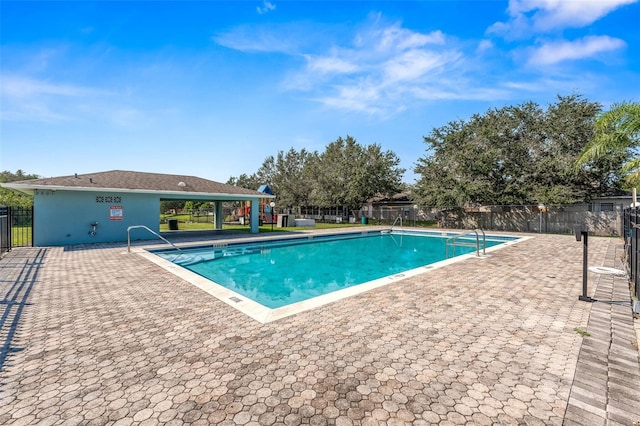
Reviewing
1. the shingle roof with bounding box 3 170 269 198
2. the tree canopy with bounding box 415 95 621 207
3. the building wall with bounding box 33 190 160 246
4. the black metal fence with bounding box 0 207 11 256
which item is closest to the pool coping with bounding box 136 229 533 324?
the black metal fence with bounding box 0 207 11 256

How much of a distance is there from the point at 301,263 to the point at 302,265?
35cm

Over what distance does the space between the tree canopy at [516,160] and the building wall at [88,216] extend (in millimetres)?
19400

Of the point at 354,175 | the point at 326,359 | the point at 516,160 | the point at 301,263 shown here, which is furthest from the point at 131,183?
the point at 516,160

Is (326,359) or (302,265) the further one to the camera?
(302,265)

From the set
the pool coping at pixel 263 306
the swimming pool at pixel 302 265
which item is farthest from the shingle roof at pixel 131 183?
the pool coping at pixel 263 306

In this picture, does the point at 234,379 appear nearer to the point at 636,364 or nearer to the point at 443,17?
the point at 636,364

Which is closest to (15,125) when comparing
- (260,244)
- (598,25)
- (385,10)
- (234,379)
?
(260,244)

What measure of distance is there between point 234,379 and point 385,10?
1169 cm

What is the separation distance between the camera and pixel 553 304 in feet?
16.5

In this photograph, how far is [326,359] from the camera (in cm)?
318

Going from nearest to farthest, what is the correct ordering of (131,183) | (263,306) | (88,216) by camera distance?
1. (263,306)
2. (88,216)
3. (131,183)

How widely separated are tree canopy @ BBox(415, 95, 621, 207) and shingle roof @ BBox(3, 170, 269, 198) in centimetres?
1449

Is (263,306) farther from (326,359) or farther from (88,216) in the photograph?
(88,216)

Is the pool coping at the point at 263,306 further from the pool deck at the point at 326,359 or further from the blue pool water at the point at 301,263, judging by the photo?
the blue pool water at the point at 301,263
